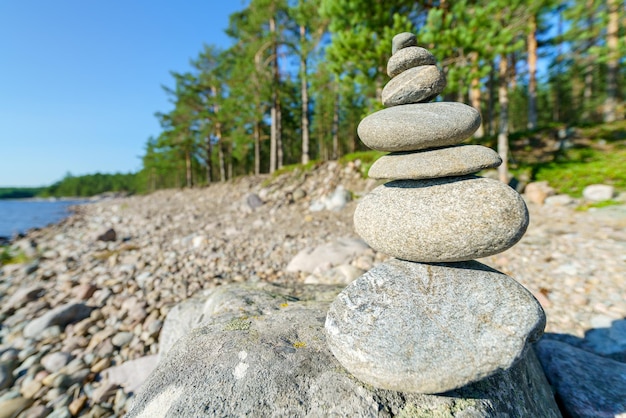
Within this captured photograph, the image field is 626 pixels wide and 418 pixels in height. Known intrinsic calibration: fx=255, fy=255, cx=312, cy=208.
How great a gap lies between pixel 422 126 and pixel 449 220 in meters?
0.90

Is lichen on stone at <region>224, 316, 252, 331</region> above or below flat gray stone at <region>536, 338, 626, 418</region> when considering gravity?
above

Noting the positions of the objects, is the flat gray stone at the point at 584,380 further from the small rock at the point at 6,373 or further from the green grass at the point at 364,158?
the green grass at the point at 364,158

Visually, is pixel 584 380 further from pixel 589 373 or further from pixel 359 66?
pixel 359 66

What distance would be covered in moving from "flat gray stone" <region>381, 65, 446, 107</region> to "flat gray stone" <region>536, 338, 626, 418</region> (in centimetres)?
310

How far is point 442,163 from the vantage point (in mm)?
2273

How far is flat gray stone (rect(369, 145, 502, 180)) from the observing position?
2.22 meters

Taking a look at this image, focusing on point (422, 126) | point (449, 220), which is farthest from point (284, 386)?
point (422, 126)

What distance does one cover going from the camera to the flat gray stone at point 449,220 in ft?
6.86

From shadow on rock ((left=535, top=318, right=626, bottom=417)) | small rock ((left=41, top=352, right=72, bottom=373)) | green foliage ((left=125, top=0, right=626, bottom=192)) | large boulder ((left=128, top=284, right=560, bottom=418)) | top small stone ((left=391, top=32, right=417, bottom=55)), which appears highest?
green foliage ((left=125, top=0, right=626, bottom=192))

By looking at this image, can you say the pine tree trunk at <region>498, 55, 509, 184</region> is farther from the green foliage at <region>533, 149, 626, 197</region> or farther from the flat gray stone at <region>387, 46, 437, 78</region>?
the flat gray stone at <region>387, 46, 437, 78</region>

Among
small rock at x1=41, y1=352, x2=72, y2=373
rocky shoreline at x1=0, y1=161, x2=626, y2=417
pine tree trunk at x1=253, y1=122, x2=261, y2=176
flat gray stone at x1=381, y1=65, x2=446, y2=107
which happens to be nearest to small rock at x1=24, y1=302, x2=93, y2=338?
rocky shoreline at x1=0, y1=161, x2=626, y2=417

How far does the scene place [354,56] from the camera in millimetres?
7965

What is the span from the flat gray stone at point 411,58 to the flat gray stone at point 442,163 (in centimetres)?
97

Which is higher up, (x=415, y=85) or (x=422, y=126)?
(x=415, y=85)
